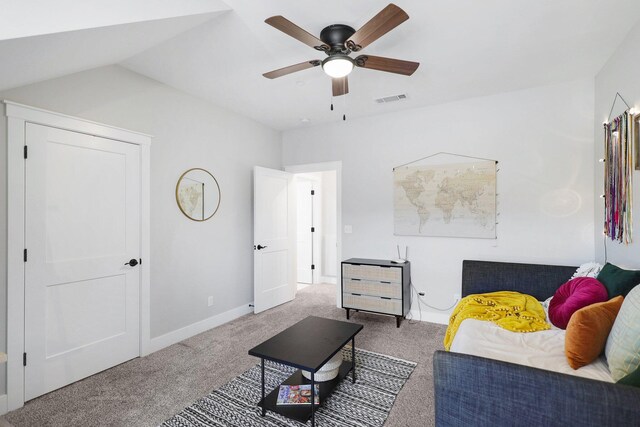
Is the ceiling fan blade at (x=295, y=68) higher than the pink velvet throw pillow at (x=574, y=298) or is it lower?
higher

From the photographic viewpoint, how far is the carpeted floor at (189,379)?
210 cm

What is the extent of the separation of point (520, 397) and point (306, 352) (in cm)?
124

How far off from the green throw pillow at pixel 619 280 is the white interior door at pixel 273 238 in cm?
346

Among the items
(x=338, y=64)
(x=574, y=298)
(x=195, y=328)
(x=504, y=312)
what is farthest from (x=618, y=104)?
(x=195, y=328)

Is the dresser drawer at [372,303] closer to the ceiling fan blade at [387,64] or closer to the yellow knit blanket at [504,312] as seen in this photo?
the yellow knit blanket at [504,312]

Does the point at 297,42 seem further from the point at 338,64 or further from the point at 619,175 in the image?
the point at 619,175

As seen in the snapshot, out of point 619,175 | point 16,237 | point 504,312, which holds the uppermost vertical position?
point 619,175

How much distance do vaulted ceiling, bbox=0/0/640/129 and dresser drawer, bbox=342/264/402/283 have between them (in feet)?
6.59

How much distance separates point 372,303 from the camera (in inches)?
150

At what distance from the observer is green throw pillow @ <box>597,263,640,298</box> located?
6.09 feet

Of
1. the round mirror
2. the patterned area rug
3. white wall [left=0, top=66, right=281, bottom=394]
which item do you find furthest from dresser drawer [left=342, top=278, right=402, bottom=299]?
the round mirror

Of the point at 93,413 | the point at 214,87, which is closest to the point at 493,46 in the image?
the point at 214,87

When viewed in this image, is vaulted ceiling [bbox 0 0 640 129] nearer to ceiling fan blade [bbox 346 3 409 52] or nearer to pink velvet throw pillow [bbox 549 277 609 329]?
ceiling fan blade [bbox 346 3 409 52]

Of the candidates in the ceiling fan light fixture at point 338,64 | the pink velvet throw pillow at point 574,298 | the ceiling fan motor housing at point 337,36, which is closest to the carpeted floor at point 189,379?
the pink velvet throw pillow at point 574,298
